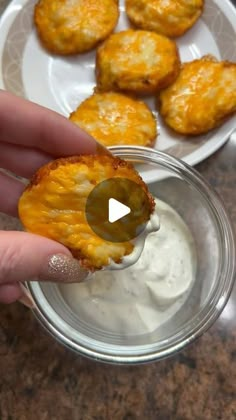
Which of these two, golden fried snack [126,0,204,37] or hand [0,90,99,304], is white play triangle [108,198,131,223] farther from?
golden fried snack [126,0,204,37]

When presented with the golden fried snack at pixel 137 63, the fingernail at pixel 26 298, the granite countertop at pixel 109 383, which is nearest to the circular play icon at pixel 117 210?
the fingernail at pixel 26 298

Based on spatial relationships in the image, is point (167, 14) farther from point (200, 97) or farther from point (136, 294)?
point (136, 294)

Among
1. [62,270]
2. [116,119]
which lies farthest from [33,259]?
[116,119]

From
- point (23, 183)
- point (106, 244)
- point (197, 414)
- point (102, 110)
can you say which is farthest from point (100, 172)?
point (197, 414)

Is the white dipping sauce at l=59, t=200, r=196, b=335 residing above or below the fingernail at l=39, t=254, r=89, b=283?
below

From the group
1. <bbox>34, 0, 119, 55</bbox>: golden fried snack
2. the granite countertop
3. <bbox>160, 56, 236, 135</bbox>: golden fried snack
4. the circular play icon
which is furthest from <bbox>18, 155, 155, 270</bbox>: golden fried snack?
<bbox>34, 0, 119, 55</bbox>: golden fried snack

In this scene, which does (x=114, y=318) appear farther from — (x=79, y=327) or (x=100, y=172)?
(x=100, y=172)
